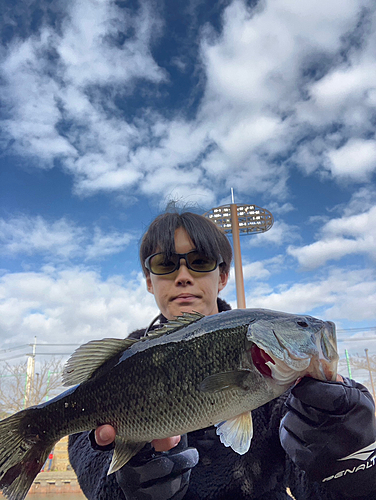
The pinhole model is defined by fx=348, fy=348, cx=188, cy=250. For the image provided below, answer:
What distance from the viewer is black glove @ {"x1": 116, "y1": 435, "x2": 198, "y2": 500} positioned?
1.67m

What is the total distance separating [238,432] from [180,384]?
331mm

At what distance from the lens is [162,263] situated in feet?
8.57

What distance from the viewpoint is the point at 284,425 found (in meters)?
1.79

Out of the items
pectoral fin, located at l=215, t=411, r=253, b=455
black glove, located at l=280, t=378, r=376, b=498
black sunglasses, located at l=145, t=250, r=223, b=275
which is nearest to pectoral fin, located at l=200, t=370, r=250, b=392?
pectoral fin, located at l=215, t=411, r=253, b=455

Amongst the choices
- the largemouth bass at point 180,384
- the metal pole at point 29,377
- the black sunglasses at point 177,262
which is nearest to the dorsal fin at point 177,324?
the largemouth bass at point 180,384

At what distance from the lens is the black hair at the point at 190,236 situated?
265 centimetres

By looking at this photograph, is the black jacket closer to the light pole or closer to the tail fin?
the tail fin

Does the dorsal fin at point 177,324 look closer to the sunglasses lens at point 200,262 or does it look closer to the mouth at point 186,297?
the mouth at point 186,297

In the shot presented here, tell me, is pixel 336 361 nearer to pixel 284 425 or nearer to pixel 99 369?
pixel 284 425

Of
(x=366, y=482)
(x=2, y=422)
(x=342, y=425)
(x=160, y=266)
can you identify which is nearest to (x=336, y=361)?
(x=342, y=425)

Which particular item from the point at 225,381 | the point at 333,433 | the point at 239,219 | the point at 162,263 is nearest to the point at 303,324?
the point at 225,381

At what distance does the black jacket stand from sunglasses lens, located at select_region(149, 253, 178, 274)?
3.63 ft

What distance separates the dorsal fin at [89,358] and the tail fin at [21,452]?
24 centimetres

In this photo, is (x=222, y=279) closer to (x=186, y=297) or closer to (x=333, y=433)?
(x=186, y=297)
